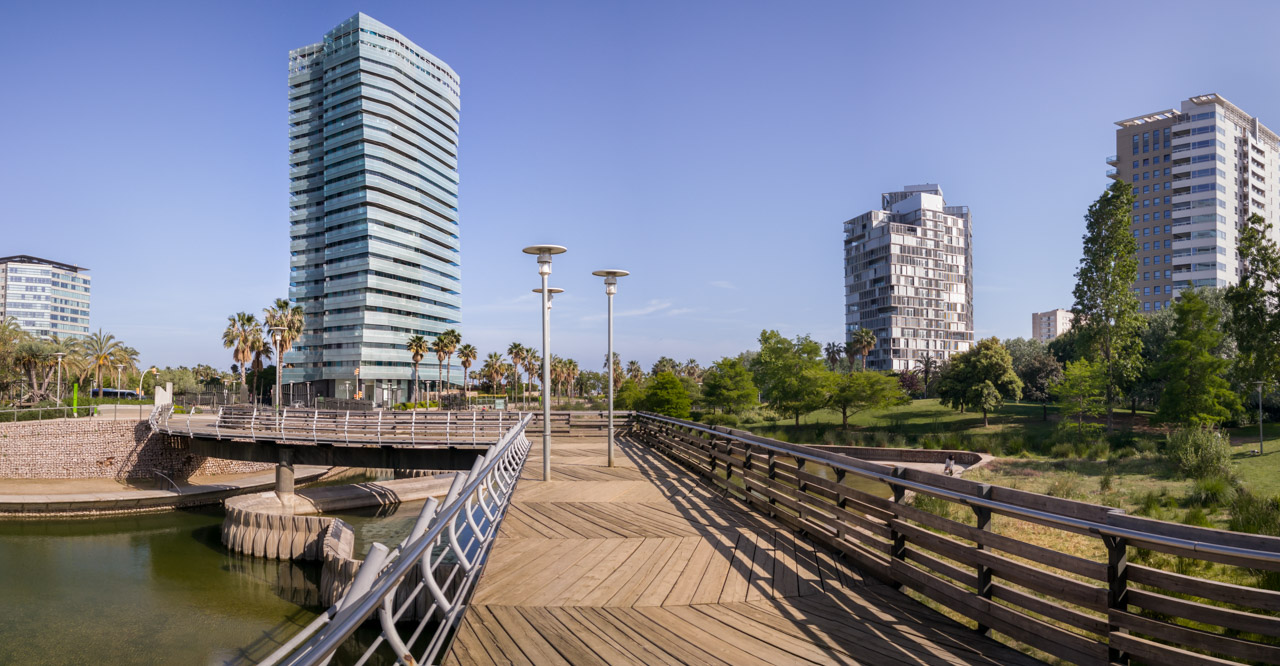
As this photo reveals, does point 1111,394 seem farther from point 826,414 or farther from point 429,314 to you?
→ point 429,314

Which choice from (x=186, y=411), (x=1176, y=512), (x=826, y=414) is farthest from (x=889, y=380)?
(x=186, y=411)

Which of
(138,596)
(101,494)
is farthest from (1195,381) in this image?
(101,494)

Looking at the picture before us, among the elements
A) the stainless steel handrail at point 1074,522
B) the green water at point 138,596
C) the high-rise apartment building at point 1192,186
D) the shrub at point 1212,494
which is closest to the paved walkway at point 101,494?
the green water at point 138,596

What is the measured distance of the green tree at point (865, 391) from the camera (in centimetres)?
5775

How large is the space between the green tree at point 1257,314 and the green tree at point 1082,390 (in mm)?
8364

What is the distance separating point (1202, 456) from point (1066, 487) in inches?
323

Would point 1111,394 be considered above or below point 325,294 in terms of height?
below

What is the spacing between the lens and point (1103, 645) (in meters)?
4.09

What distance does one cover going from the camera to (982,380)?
2389 inches

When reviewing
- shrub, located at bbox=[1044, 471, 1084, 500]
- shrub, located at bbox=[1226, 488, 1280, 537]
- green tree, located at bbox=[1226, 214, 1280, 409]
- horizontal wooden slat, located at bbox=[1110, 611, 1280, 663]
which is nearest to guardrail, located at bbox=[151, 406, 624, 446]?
shrub, located at bbox=[1044, 471, 1084, 500]

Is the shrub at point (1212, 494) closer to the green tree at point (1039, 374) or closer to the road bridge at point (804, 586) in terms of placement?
the road bridge at point (804, 586)

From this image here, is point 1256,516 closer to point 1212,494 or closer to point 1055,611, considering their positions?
point 1212,494

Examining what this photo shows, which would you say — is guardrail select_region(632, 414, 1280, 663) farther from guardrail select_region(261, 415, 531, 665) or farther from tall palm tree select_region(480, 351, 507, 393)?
tall palm tree select_region(480, 351, 507, 393)

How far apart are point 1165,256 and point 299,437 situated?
139 meters
